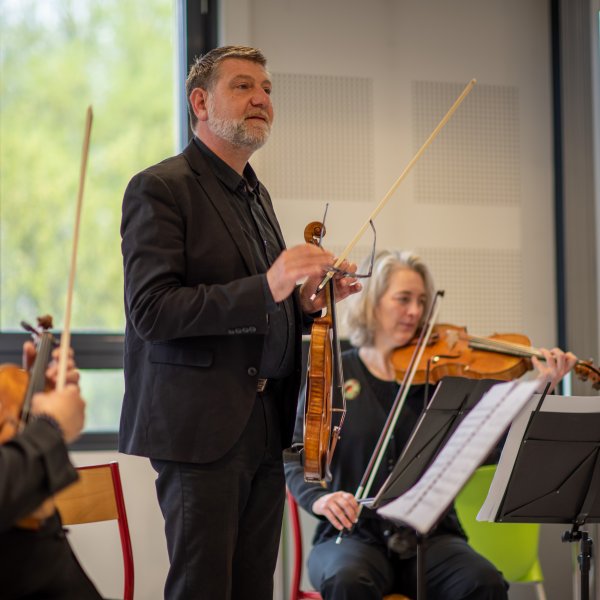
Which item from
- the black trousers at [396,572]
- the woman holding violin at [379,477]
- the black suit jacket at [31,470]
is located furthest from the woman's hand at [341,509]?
the black suit jacket at [31,470]

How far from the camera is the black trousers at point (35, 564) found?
62.5 inches

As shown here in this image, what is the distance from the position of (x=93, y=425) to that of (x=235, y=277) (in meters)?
1.66

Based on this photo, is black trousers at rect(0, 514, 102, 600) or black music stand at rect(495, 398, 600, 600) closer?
black trousers at rect(0, 514, 102, 600)

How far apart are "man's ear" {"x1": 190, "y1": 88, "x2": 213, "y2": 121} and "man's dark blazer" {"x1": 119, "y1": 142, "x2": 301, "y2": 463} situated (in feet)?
0.83

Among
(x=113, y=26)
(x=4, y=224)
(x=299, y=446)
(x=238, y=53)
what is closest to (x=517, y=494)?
(x=299, y=446)

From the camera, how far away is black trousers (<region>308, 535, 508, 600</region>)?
265 centimetres

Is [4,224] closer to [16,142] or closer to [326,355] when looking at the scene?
[16,142]

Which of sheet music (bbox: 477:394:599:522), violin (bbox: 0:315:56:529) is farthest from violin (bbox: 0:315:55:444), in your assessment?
sheet music (bbox: 477:394:599:522)

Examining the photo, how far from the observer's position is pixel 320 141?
383 cm

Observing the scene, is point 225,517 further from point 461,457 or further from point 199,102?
point 199,102

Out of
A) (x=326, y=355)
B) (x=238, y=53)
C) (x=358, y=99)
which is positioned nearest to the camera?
(x=326, y=355)

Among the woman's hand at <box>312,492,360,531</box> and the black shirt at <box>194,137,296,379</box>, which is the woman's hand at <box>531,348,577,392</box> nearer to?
the woman's hand at <box>312,492,360,531</box>

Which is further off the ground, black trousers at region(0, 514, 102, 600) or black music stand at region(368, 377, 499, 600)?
black music stand at region(368, 377, 499, 600)

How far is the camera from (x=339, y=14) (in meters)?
3.90
